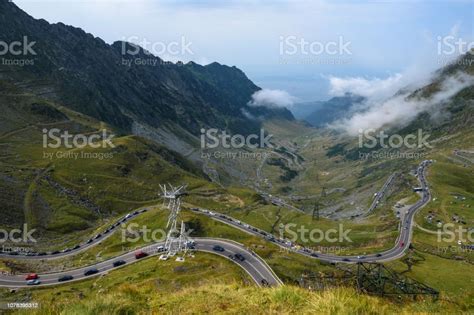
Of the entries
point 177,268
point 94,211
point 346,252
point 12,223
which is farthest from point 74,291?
point 346,252

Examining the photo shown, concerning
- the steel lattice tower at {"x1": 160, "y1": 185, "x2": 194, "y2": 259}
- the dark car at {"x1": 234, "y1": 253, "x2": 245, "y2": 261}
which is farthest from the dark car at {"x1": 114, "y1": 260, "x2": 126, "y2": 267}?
the dark car at {"x1": 234, "y1": 253, "x2": 245, "y2": 261}

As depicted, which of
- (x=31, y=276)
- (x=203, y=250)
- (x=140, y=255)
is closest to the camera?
(x=31, y=276)

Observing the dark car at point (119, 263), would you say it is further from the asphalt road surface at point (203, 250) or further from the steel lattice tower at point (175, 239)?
the steel lattice tower at point (175, 239)

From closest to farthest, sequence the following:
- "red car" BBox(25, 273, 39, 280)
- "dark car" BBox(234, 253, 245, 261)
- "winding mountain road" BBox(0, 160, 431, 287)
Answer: "red car" BBox(25, 273, 39, 280) → "winding mountain road" BBox(0, 160, 431, 287) → "dark car" BBox(234, 253, 245, 261)

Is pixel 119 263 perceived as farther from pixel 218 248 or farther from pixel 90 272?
pixel 218 248

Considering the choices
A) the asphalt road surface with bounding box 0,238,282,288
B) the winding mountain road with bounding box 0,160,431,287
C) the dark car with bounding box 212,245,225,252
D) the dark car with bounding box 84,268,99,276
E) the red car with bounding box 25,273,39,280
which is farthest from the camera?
the dark car with bounding box 212,245,225,252

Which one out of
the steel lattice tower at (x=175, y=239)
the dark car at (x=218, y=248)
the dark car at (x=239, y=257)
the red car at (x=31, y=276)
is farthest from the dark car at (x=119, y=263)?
the dark car at (x=239, y=257)

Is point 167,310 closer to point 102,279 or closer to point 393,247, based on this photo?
point 102,279

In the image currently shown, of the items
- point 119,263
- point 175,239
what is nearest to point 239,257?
point 175,239

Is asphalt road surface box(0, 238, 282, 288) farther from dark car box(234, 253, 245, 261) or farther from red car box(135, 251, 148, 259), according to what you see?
red car box(135, 251, 148, 259)

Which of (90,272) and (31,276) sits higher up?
(31,276)

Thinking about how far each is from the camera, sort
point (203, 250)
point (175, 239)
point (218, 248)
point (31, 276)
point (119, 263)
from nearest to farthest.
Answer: point (31, 276) < point (119, 263) < point (203, 250) < point (218, 248) < point (175, 239)

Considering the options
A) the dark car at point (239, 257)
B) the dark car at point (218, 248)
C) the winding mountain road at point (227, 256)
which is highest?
the dark car at point (218, 248)
